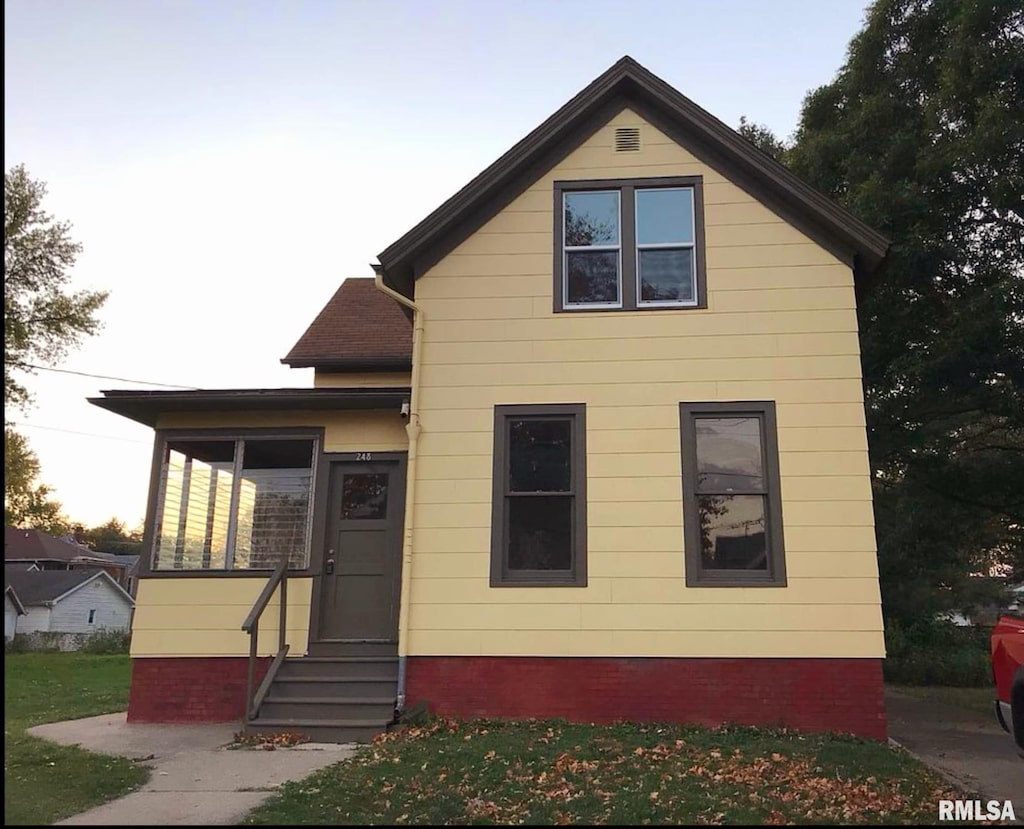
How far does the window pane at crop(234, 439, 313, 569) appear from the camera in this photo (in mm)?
9750

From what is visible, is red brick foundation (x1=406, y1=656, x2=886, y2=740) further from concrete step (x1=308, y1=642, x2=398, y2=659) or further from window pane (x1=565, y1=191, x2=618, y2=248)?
window pane (x1=565, y1=191, x2=618, y2=248)

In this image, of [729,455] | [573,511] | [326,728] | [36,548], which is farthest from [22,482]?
[729,455]

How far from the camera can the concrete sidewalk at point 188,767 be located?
17.6 ft

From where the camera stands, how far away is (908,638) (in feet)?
59.8

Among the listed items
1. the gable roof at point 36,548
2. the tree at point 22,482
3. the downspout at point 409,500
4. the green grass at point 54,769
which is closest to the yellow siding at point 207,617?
the downspout at point 409,500

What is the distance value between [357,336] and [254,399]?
9.71 feet

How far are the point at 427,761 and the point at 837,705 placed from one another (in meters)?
4.13

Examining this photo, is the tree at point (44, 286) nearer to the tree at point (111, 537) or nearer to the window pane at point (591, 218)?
the window pane at point (591, 218)

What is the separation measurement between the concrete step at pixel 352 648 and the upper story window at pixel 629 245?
434 centimetres

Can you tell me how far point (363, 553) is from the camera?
980 cm

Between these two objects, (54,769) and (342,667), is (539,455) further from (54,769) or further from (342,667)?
(54,769)

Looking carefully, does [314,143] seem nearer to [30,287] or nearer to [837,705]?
[837,705]

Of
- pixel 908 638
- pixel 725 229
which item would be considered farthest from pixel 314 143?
pixel 908 638

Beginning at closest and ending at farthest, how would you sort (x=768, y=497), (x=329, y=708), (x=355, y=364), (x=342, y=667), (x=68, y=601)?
(x=329, y=708), (x=768, y=497), (x=342, y=667), (x=355, y=364), (x=68, y=601)
